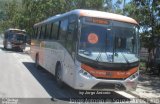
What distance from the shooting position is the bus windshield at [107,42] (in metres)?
11.3

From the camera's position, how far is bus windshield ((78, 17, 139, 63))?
37.0 ft

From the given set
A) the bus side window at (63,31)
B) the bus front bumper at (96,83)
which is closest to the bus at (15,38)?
the bus side window at (63,31)

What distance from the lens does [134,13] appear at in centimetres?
2303

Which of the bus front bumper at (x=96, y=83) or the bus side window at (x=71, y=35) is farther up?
the bus side window at (x=71, y=35)

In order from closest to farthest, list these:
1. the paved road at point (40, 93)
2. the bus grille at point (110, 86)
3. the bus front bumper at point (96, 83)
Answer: the paved road at point (40, 93) → the bus front bumper at point (96, 83) → the bus grille at point (110, 86)

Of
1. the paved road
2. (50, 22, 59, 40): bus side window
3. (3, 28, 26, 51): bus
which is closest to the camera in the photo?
the paved road

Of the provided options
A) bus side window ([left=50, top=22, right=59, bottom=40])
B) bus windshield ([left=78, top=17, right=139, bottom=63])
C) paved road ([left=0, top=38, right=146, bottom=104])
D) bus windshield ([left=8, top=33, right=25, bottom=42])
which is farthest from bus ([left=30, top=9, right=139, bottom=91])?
bus windshield ([left=8, top=33, right=25, bottom=42])

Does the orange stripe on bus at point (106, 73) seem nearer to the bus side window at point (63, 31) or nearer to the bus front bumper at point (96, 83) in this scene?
the bus front bumper at point (96, 83)

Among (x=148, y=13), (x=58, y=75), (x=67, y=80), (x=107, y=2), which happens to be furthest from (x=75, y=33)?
(x=107, y=2)

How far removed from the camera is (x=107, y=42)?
11523mm

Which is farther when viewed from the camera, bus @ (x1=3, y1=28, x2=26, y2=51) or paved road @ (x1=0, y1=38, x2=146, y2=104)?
bus @ (x1=3, y1=28, x2=26, y2=51)

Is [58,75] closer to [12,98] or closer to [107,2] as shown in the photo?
→ [12,98]

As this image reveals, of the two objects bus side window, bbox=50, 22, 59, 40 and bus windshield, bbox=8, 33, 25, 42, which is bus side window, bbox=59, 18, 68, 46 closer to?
bus side window, bbox=50, 22, 59, 40

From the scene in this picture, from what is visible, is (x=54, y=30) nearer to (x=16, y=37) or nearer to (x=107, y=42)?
(x=107, y=42)
